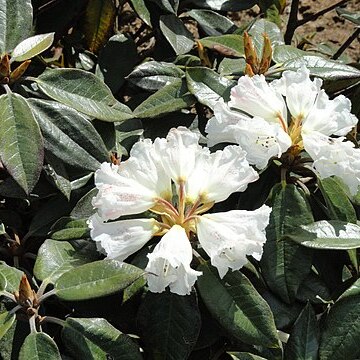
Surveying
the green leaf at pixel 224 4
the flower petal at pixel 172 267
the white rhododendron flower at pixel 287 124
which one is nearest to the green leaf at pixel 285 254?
the white rhododendron flower at pixel 287 124

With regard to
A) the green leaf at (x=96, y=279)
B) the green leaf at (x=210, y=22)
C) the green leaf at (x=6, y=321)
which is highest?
the green leaf at (x=210, y=22)

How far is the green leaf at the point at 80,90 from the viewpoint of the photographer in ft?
4.96

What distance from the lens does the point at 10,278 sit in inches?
53.1

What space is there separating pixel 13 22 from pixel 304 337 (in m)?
0.82

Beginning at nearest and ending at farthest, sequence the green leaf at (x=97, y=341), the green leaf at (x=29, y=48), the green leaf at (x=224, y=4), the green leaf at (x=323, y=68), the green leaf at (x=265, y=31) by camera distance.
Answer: the green leaf at (x=97, y=341)
the green leaf at (x=29, y=48)
the green leaf at (x=323, y=68)
the green leaf at (x=265, y=31)
the green leaf at (x=224, y=4)

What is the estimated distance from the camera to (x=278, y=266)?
1393 millimetres

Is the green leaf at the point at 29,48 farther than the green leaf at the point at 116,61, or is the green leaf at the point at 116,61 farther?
the green leaf at the point at 116,61

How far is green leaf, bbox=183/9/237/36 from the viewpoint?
6.32ft

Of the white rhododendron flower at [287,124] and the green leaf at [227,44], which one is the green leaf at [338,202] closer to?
the white rhododendron flower at [287,124]

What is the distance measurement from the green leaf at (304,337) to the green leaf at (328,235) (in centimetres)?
11

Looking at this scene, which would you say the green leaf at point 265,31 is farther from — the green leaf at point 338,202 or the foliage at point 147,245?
the green leaf at point 338,202

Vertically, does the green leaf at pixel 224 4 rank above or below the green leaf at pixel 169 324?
above

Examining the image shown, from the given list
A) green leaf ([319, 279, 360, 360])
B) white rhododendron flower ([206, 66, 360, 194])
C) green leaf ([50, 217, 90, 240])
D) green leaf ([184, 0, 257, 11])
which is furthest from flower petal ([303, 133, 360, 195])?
green leaf ([184, 0, 257, 11])

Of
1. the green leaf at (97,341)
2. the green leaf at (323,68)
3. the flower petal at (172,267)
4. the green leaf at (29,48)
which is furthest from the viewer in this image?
the green leaf at (323,68)
